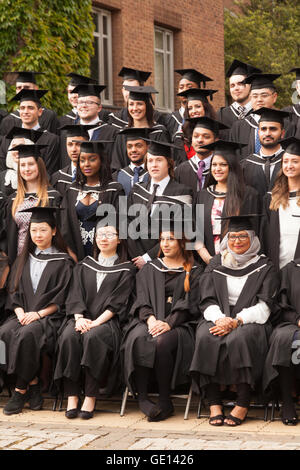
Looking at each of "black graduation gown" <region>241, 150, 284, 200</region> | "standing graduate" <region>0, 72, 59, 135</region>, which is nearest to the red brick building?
"standing graduate" <region>0, 72, 59, 135</region>

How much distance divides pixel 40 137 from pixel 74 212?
1.53m

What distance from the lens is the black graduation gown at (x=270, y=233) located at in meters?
7.24

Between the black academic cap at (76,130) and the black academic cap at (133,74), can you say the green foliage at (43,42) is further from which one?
the black academic cap at (76,130)

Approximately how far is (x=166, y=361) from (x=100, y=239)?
48.9 inches

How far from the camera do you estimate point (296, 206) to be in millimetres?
7195

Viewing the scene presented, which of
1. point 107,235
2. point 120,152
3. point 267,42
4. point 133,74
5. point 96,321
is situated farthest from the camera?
point 267,42

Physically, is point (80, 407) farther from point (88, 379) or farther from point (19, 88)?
point (19, 88)

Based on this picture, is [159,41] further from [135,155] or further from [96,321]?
[96,321]

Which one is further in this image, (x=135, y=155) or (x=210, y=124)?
(x=135, y=155)

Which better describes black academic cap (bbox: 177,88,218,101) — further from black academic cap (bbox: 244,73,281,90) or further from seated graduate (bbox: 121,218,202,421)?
seated graduate (bbox: 121,218,202,421)

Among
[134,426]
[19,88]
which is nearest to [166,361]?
[134,426]

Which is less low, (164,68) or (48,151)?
(164,68)

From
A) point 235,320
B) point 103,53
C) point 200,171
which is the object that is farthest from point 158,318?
point 103,53

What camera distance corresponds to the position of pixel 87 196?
8008 millimetres
